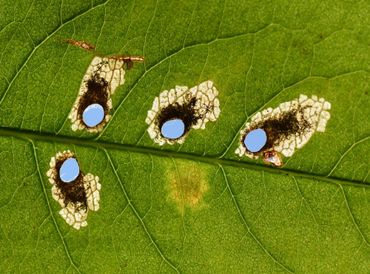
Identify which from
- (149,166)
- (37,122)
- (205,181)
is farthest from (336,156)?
(37,122)

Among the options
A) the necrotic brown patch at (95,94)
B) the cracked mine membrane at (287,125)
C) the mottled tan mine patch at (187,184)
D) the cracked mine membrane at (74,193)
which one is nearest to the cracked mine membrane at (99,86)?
the necrotic brown patch at (95,94)

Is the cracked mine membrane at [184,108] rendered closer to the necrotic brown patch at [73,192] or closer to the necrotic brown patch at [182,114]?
the necrotic brown patch at [182,114]

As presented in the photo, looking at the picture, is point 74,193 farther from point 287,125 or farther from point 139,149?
point 287,125

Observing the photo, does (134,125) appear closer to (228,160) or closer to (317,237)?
(228,160)

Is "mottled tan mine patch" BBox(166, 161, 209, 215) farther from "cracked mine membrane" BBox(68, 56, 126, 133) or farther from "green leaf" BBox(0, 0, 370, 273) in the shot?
"cracked mine membrane" BBox(68, 56, 126, 133)

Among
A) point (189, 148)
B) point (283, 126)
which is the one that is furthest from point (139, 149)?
point (283, 126)

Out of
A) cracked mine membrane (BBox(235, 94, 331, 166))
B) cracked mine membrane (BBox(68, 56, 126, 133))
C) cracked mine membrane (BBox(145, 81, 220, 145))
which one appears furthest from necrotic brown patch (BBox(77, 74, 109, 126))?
cracked mine membrane (BBox(235, 94, 331, 166))
